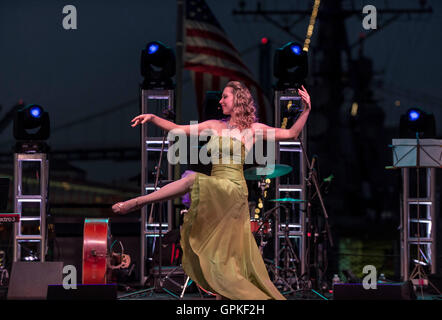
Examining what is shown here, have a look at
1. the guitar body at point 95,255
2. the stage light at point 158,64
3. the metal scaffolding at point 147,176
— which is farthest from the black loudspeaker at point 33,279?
the stage light at point 158,64

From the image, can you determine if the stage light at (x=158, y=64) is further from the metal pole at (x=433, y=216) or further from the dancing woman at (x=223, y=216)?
the metal pole at (x=433, y=216)

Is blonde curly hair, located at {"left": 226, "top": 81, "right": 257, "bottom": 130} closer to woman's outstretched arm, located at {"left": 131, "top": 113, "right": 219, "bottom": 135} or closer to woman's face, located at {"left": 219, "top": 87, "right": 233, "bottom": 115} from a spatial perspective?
woman's face, located at {"left": 219, "top": 87, "right": 233, "bottom": 115}

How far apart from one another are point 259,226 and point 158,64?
8.06 ft

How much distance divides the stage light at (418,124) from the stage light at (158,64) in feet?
9.72

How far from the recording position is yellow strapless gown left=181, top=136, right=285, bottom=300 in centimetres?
394

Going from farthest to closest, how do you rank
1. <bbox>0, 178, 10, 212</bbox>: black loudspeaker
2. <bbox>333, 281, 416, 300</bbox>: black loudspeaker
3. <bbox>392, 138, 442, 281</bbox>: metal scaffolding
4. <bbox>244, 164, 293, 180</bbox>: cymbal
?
<bbox>392, 138, 442, 281</bbox>: metal scaffolding < <bbox>0, 178, 10, 212</bbox>: black loudspeaker < <bbox>244, 164, 293, 180</bbox>: cymbal < <bbox>333, 281, 416, 300</bbox>: black loudspeaker

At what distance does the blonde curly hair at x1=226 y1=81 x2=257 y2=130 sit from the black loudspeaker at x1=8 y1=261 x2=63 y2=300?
2.50 m

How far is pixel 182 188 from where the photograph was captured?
12.9 feet

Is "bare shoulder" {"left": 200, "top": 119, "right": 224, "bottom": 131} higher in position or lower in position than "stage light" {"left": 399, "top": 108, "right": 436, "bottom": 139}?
lower

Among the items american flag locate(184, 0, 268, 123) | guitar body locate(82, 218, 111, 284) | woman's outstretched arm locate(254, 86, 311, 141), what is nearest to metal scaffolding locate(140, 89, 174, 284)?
guitar body locate(82, 218, 111, 284)

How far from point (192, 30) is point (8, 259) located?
171 inches

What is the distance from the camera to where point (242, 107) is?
4.24 meters

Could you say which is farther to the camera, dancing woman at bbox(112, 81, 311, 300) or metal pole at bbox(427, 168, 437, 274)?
metal pole at bbox(427, 168, 437, 274)
